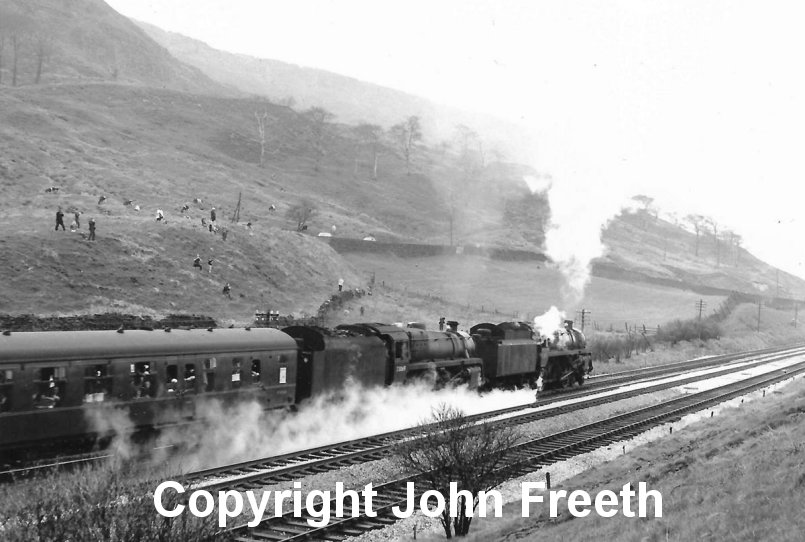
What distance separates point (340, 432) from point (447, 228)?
111746mm

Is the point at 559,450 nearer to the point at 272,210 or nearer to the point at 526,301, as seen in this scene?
the point at 526,301

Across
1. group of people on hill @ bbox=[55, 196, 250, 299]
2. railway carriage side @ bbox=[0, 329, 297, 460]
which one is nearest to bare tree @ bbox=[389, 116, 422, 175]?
group of people on hill @ bbox=[55, 196, 250, 299]

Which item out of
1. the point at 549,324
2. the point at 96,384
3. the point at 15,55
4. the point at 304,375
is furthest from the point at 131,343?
the point at 15,55

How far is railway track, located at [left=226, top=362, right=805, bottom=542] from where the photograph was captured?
51.3 feet

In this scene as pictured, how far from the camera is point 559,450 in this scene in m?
25.9

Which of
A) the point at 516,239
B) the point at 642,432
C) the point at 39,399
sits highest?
the point at 516,239

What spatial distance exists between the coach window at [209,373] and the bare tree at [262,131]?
416 ft

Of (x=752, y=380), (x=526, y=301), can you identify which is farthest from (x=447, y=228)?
(x=752, y=380)

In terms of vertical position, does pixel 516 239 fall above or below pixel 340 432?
above

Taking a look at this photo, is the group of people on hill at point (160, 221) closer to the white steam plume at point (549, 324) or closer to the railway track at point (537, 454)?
the white steam plume at point (549, 324)

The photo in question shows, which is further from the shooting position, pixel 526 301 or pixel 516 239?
pixel 516 239

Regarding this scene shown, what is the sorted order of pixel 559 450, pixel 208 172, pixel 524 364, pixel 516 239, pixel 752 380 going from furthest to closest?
1. pixel 516 239
2. pixel 208 172
3. pixel 752 380
4. pixel 524 364
5. pixel 559 450

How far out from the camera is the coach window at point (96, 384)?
61.8ft

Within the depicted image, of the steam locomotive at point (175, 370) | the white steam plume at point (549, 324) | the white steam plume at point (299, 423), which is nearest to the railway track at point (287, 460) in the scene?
the steam locomotive at point (175, 370)
